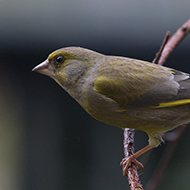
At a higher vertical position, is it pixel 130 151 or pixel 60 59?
pixel 60 59

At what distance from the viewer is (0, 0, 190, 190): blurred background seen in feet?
20.2

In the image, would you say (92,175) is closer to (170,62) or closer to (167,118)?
(170,62)

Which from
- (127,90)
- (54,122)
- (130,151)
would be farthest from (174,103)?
(54,122)

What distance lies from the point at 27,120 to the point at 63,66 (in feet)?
10.3

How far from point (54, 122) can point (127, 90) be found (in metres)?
3.27

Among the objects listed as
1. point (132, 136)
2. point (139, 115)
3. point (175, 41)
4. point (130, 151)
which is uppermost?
point (175, 41)

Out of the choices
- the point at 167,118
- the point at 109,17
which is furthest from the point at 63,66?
the point at 109,17

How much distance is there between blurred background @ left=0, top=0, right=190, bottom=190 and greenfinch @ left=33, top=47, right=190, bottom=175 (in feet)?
8.45

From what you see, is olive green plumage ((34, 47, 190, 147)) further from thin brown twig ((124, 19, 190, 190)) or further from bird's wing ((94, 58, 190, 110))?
thin brown twig ((124, 19, 190, 190))

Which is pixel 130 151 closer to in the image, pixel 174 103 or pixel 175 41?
pixel 174 103

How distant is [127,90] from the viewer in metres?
Answer: 3.26

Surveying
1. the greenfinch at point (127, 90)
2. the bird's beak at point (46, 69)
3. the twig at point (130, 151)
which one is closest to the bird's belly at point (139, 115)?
the greenfinch at point (127, 90)

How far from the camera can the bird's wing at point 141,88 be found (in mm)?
3256

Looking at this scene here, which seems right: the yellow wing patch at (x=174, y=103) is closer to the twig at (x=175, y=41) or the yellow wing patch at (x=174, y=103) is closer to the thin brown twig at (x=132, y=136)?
the thin brown twig at (x=132, y=136)
